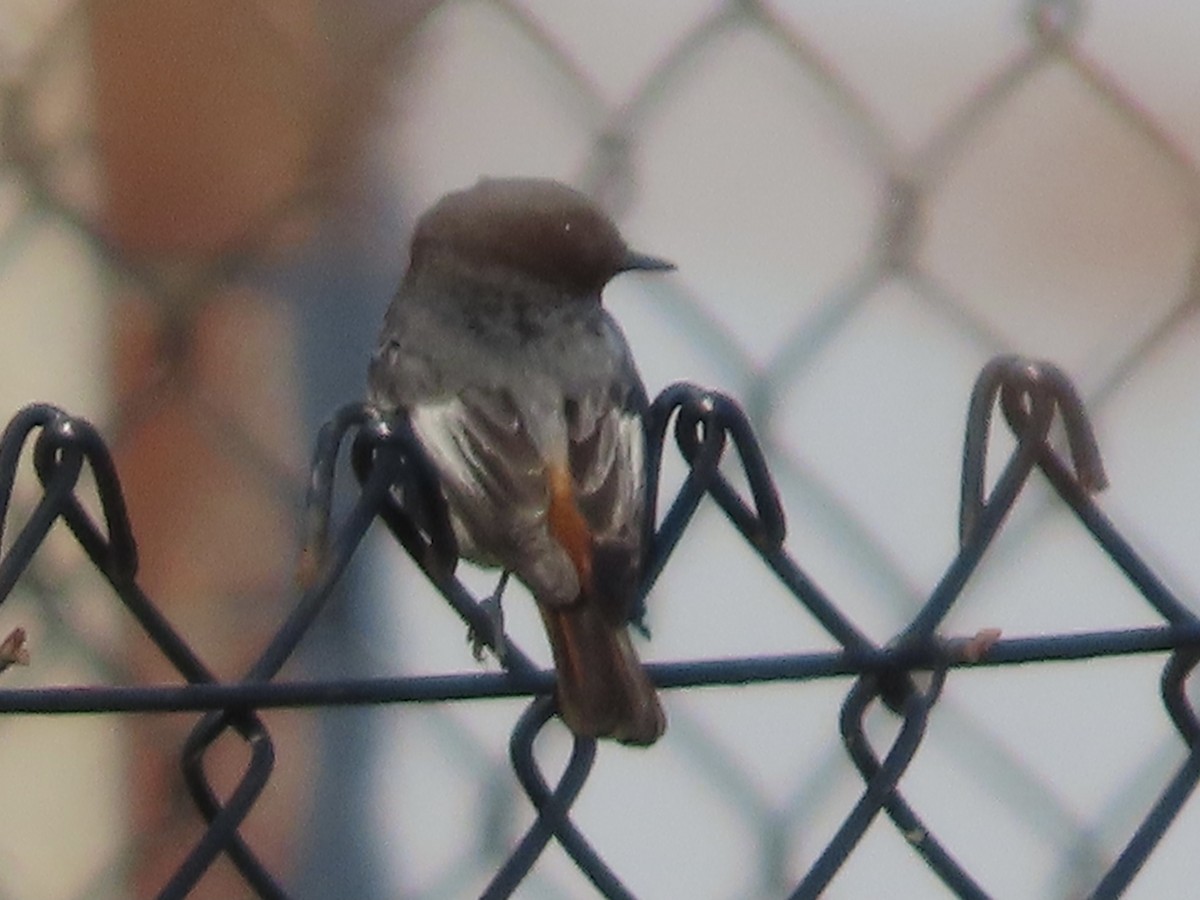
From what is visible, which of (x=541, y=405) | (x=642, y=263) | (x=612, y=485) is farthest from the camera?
(x=642, y=263)

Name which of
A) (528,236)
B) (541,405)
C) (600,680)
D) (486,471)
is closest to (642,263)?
(528,236)

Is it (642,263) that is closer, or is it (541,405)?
(541,405)

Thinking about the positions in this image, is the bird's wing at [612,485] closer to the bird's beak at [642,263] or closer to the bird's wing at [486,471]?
the bird's wing at [486,471]

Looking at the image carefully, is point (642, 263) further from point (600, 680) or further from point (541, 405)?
point (600, 680)

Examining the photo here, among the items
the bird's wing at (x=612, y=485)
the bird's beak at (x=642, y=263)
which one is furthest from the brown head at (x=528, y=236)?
the bird's wing at (x=612, y=485)

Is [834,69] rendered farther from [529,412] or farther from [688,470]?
[688,470]

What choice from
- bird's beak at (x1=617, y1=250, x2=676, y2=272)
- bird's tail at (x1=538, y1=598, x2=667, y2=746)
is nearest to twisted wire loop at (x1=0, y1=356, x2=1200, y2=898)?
bird's tail at (x1=538, y1=598, x2=667, y2=746)

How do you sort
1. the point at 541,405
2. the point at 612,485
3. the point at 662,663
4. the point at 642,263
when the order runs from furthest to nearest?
the point at 642,263
the point at 541,405
the point at 612,485
the point at 662,663

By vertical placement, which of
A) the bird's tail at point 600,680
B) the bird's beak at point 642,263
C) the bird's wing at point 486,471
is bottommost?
the bird's wing at point 486,471
